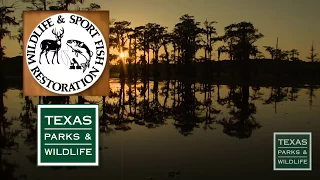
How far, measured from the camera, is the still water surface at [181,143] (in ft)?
27.0

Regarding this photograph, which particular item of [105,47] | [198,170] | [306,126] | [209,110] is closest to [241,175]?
[198,170]

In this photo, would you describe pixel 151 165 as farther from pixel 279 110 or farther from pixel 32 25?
pixel 279 110

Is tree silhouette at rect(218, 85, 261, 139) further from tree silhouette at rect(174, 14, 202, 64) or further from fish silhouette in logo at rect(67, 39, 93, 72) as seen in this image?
tree silhouette at rect(174, 14, 202, 64)

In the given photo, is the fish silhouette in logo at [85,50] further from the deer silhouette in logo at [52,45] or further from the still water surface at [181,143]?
the still water surface at [181,143]

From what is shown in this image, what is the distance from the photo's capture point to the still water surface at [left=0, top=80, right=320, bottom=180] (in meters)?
8.23

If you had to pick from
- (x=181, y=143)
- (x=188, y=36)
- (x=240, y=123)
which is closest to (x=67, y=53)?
(x=181, y=143)

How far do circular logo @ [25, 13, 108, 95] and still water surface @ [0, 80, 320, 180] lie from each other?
3659mm

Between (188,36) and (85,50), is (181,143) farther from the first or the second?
(188,36)

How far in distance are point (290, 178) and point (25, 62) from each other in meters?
6.26

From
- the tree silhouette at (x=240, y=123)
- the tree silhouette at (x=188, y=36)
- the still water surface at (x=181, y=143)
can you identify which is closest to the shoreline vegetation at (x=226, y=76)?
the tree silhouette at (x=188, y=36)

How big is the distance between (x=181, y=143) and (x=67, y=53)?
7.14 metres

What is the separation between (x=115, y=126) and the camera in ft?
48.1

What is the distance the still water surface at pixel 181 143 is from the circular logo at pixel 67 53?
3659mm

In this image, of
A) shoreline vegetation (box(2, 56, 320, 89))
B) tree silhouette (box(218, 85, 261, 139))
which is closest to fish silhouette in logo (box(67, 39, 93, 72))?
tree silhouette (box(218, 85, 261, 139))
